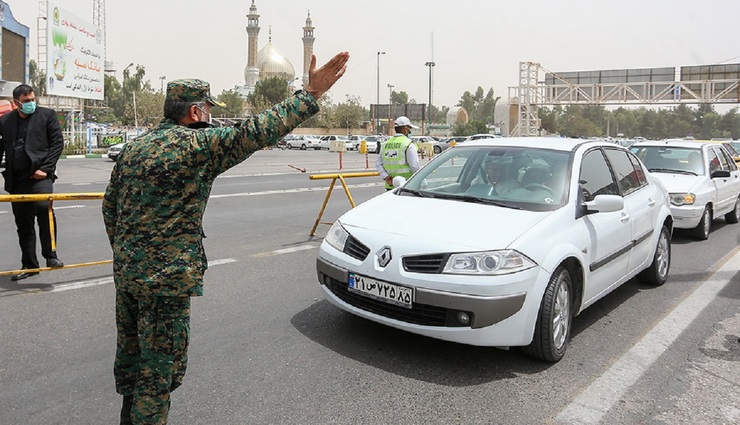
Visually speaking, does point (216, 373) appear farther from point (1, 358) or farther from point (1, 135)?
point (1, 135)

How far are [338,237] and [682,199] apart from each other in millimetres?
6469

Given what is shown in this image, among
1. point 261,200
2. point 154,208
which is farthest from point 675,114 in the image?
point 154,208

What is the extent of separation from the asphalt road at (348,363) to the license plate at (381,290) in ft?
1.41

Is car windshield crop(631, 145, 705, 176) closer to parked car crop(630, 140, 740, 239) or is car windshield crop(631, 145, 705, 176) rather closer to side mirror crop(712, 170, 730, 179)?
parked car crop(630, 140, 740, 239)

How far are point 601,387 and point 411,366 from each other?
1213 millimetres

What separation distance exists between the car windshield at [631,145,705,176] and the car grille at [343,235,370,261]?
734 centimetres

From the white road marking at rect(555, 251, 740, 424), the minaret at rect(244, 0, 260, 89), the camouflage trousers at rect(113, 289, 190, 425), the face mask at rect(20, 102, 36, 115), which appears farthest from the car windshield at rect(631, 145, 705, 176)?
the minaret at rect(244, 0, 260, 89)

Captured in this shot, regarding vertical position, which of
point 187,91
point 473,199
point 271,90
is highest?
point 271,90

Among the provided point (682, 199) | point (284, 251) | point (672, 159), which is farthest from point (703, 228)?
point (284, 251)

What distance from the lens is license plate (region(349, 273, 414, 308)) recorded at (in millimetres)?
4051

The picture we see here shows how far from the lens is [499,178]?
5207 mm

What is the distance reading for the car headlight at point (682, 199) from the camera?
8.93 meters

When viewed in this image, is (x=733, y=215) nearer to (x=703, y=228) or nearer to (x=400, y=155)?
(x=703, y=228)

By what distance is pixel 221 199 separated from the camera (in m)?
13.3
